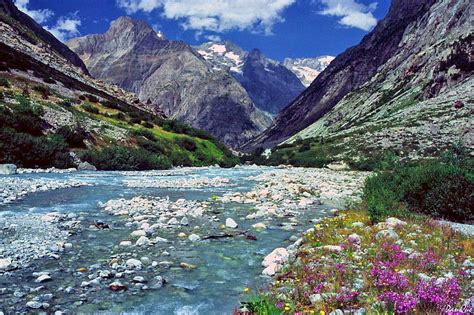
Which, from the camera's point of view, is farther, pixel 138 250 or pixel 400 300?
pixel 138 250

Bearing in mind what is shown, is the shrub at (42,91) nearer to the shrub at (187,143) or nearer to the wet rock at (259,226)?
the shrub at (187,143)

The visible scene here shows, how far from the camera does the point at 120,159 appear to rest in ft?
134

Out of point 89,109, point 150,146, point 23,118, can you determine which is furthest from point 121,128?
point 23,118

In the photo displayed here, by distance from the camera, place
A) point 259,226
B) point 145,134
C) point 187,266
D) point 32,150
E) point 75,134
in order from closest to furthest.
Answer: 1. point 187,266
2. point 259,226
3. point 32,150
4. point 75,134
5. point 145,134

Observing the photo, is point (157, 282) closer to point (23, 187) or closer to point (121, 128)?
point (23, 187)

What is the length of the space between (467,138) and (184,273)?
88.6m

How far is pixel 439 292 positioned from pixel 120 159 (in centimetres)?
3802

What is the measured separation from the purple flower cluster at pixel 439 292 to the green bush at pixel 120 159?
121 feet

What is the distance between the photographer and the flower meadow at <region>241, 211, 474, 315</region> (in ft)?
20.4

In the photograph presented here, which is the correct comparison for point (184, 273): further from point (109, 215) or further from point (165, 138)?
point (165, 138)

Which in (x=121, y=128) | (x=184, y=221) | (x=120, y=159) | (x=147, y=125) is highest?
(x=147, y=125)

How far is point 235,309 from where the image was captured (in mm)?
6992

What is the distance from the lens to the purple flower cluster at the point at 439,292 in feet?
19.6

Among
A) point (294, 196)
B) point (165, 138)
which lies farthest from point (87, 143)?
point (294, 196)
